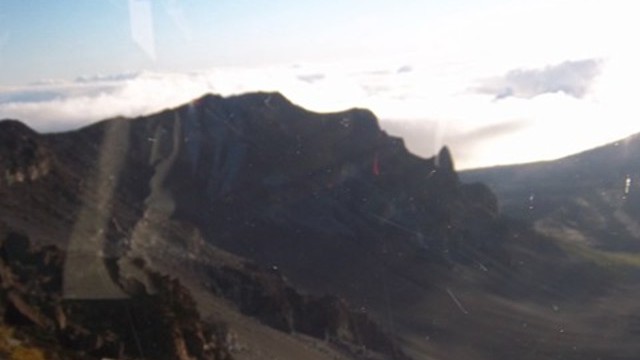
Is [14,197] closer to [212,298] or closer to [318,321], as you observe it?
[212,298]

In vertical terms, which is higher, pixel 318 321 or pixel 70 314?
pixel 70 314

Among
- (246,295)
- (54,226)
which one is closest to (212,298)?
(246,295)

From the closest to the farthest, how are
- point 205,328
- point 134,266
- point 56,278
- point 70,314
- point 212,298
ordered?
point 70,314 → point 205,328 → point 56,278 → point 134,266 → point 212,298

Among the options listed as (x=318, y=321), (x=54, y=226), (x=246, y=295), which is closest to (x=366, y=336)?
(x=318, y=321)

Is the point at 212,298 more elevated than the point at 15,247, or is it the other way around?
the point at 15,247

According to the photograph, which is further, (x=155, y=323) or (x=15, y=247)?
(x=15, y=247)

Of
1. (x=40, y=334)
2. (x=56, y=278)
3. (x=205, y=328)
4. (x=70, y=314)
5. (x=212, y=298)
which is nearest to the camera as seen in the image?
(x=40, y=334)

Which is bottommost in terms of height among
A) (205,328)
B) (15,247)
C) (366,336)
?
(366,336)

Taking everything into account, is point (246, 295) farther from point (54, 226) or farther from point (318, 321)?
point (54, 226)

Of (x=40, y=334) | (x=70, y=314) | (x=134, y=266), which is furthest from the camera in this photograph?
(x=134, y=266)
